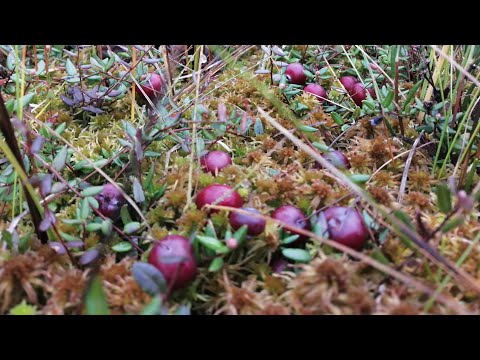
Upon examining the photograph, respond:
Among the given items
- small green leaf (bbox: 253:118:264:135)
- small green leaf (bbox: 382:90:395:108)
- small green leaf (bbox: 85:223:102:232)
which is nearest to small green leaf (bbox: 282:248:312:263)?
small green leaf (bbox: 85:223:102:232)

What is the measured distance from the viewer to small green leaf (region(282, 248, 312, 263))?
126 cm

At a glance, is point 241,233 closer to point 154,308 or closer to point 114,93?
point 154,308

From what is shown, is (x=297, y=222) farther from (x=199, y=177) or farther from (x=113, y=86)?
(x=113, y=86)

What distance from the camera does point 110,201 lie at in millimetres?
1533

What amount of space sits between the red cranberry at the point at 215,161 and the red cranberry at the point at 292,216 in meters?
0.39

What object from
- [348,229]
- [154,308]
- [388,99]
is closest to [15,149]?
[154,308]

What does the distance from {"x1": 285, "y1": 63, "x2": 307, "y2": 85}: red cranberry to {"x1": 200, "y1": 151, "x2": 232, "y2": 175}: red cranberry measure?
2.67ft

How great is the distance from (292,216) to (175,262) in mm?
415

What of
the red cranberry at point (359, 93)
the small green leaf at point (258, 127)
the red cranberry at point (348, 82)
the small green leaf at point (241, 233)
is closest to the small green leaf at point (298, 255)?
the small green leaf at point (241, 233)

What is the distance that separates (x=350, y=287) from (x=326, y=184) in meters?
0.50

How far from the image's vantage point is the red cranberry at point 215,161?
5.65 ft

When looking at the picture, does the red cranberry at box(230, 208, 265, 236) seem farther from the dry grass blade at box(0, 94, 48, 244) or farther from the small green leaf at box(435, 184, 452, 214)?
the dry grass blade at box(0, 94, 48, 244)

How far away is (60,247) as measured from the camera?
131 cm
